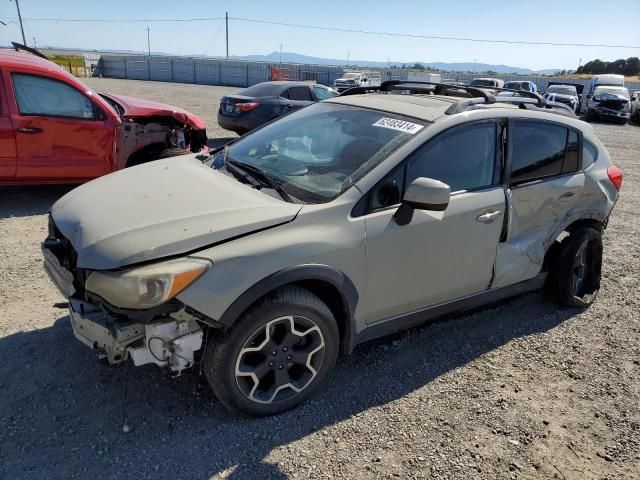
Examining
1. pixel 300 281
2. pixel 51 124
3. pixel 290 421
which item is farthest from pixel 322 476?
pixel 51 124

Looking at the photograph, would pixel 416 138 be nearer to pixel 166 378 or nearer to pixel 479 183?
pixel 479 183

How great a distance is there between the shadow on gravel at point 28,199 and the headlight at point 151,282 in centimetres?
433

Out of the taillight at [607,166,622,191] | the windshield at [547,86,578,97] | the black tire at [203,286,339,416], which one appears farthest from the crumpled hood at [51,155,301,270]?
the windshield at [547,86,578,97]

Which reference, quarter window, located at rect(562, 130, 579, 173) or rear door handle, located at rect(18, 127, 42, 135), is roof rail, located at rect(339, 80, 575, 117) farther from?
rear door handle, located at rect(18, 127, 42, 135)

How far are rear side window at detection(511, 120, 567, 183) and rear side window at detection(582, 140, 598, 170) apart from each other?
→ 0.83ft

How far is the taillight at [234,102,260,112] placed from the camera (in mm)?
11242

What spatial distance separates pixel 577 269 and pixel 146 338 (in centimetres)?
350

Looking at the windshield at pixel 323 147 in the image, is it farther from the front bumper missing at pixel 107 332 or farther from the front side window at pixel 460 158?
the front bumper missing at pixel 107 332

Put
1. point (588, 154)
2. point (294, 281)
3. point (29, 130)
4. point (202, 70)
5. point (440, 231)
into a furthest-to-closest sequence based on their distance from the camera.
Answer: point (202, 70) → point (29, 130) → point (588, 154) → point (440, 231) → point (294, 281)

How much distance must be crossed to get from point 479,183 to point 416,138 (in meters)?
0.62

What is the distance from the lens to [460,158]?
10.7ft

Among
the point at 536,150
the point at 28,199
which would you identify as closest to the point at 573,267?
the point at 536,150

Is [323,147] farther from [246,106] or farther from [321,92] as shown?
[321,92]

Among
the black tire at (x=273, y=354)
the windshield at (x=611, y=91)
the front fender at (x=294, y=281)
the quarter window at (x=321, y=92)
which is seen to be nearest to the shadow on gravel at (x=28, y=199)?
the black tire at (x=273, y=354)
